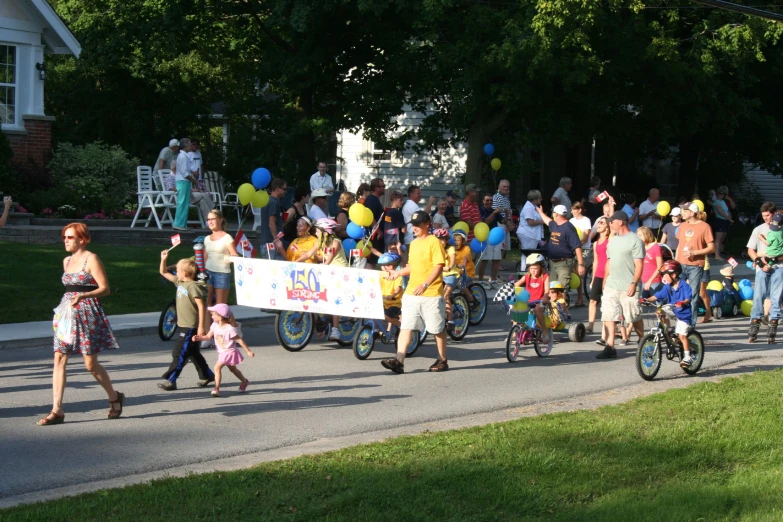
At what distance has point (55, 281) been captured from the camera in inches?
680

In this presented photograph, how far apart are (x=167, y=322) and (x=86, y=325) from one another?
527 centimetres

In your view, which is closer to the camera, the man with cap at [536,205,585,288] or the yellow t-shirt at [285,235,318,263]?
the yellow t-shirt at [285,235,318,263]

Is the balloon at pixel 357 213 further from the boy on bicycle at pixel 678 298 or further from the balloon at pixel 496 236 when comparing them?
the boy on bicycle at pixel 678 298

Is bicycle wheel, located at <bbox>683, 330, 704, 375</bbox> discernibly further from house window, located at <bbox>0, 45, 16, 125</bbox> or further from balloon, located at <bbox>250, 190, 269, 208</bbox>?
house window, located at <bbox>0, 45, 16, 125</bbox>

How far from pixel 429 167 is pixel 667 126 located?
10.7m

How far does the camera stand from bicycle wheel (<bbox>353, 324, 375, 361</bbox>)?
13141 millimetres

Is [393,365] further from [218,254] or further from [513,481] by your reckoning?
[513,481]

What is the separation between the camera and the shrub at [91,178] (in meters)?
24.9

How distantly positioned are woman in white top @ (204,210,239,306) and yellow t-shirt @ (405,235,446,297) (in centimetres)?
259

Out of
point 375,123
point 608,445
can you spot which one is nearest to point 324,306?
point 608,445

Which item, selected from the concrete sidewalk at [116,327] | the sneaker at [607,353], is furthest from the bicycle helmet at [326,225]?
the sneaker at [607,353]

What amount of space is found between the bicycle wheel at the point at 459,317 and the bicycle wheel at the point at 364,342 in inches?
80.6

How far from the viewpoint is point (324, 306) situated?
12.9 m

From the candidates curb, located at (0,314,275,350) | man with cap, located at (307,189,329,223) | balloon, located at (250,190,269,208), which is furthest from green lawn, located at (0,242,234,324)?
man with cap, located at (307,189,329,223)
